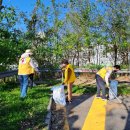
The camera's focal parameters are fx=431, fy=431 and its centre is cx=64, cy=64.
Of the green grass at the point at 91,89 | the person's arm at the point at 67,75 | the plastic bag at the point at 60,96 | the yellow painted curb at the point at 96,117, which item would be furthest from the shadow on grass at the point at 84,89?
the plastic bag at the point at 60,96

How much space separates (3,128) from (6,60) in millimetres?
10380

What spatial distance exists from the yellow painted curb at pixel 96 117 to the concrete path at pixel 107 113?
5 centimetres

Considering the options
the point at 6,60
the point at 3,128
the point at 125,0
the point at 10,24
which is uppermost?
the point at 125,0

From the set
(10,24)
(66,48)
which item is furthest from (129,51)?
(10,24)

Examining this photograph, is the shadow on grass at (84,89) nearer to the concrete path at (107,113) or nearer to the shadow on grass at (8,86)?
the concrete path at (107,113)

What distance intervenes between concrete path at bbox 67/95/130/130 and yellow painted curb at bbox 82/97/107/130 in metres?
0.05

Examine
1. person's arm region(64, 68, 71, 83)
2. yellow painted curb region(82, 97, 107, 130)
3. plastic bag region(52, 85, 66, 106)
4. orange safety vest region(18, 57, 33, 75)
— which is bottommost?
yellow painted curb region(82, 97, 107, 130)

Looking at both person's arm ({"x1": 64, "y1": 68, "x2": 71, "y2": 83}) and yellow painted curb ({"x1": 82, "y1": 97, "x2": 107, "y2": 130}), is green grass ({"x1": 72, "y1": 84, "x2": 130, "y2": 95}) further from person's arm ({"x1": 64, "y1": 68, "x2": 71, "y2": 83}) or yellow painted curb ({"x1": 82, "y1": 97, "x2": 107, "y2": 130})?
person's arm ({"x1": 64, "y1": 68, "x2": 71, "y2": 83})

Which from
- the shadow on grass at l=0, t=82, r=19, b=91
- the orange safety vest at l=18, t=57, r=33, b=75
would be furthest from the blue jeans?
the shadow on grass at l=0, t=82, r=19, b=91

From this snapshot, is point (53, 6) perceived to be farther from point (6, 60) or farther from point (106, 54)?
point (6, 60)

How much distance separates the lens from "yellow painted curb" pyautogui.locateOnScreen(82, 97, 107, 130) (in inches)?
392

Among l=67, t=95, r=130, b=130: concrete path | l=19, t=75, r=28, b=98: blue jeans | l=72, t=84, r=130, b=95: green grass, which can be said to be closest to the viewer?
l=67, t=95, r=130, b=130: concrete path

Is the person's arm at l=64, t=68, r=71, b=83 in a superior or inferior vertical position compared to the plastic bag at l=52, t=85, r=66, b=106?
superior

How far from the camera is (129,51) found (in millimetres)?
24156
